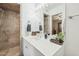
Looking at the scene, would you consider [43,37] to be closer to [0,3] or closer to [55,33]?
[55,33]

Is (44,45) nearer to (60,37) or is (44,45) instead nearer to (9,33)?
(60,37)

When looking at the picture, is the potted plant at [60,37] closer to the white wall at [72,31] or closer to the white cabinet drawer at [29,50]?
the white wall at [72,31]

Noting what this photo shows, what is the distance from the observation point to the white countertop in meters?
1.28

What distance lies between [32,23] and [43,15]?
0.18 m

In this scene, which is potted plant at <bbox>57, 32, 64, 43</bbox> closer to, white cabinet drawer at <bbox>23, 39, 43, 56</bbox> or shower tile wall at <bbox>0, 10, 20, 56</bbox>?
white cabinet drawer at <bbox>23, 39, 43, 56</bbox>

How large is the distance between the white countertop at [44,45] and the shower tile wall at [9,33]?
149mm

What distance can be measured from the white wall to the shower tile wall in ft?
2.09

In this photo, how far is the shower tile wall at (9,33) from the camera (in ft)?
4.47

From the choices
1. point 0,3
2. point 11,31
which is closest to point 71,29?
point 11,31

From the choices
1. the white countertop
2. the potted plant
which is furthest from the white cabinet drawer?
the potted plant

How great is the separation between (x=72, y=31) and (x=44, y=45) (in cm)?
40

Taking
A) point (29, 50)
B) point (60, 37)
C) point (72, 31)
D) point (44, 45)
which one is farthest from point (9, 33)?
point (72, 31)

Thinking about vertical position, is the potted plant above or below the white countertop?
above

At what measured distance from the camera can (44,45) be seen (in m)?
1.36
